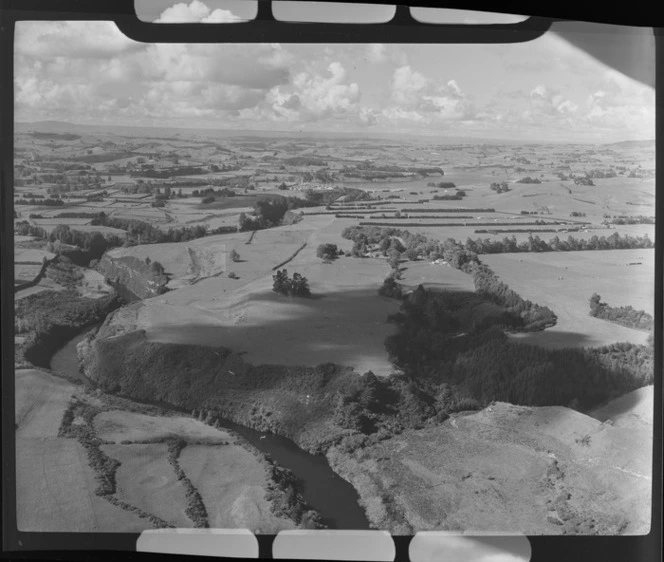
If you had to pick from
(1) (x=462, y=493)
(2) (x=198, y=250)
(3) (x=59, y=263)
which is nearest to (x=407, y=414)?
(1) (x=462, y=493)

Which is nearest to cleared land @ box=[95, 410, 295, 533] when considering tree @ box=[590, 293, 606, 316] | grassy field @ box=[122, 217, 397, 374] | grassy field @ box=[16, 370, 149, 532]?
grassy field @ box=[16, 370, 149, 532]

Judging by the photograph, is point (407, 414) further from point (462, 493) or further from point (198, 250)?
point (198, 250)

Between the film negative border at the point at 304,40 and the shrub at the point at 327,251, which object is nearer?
the film negative border at the point at 304,40

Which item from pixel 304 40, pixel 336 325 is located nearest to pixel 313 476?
pixel 336 325

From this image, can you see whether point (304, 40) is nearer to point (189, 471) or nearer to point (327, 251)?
point (327, 251)

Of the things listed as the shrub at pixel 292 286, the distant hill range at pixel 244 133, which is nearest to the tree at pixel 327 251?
the shrub at pixel 292 286

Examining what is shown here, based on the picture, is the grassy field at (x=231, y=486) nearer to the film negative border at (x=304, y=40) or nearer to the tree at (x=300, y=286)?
the film negative border at (x=304, y=40)
